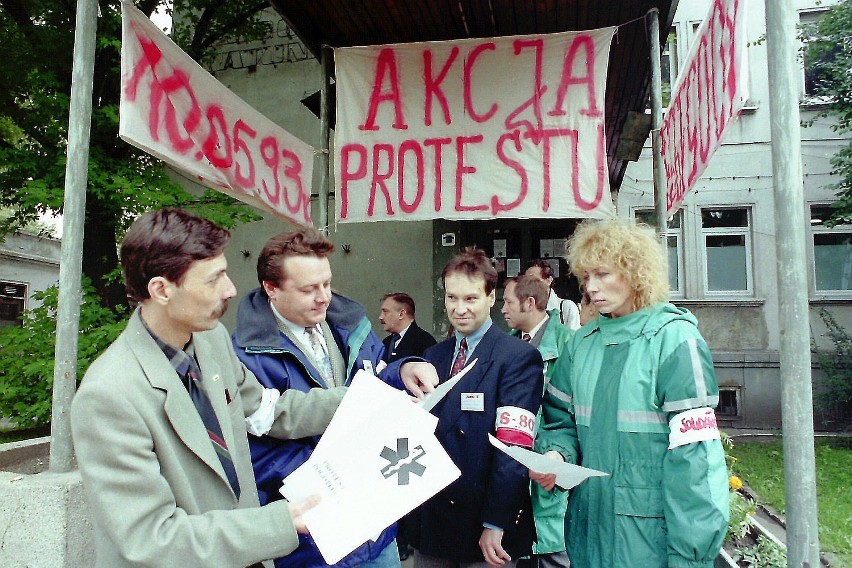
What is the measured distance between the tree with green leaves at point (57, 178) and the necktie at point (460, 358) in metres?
4.26

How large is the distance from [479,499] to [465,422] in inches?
11.9

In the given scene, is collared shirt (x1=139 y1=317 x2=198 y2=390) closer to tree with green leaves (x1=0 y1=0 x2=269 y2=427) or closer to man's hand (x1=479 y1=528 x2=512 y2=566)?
→ man's hand (x1=479 y1=528 x2=512 y2=566)

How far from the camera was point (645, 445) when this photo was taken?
1952 mm

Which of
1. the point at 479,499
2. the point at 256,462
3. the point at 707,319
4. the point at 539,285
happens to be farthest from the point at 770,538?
the point at 707,319

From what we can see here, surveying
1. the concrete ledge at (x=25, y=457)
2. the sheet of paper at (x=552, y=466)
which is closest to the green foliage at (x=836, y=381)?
the sheet of paper at (x=552, y=466)

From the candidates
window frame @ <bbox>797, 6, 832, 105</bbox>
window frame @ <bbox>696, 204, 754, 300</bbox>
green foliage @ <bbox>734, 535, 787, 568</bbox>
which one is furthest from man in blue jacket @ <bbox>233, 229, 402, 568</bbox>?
window frame @ <bbox>797, 6, 832, 105</bbox>

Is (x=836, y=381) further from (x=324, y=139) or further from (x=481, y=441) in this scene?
(x=481, y=441)

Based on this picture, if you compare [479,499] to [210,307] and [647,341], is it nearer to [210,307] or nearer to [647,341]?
[647,341]

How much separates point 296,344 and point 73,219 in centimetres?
127

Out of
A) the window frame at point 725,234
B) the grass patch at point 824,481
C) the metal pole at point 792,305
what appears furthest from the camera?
the window frame at point 725,234

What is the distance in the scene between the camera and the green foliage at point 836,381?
31.6ft

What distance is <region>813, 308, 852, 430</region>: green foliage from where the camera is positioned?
31.6ft

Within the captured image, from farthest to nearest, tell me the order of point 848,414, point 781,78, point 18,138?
point 848,414
point 18,138
point 781,78

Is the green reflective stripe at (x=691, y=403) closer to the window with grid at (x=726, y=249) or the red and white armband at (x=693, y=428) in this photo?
the red and white armband at (x=693, y=428)
